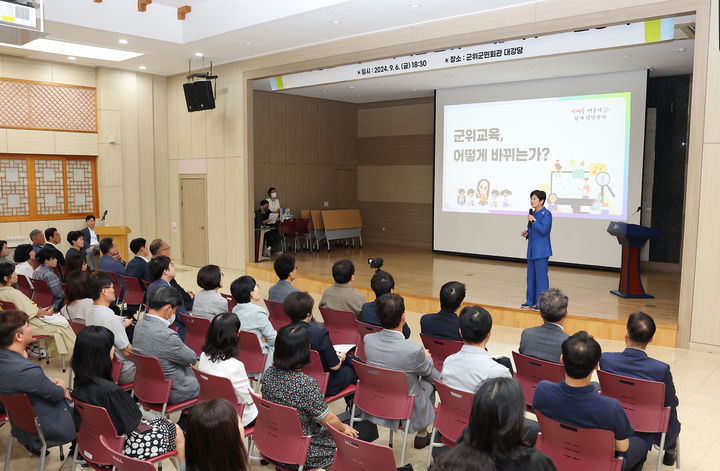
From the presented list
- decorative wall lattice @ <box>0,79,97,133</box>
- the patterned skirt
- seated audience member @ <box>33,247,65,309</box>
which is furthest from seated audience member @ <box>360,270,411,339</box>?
decorative wall lattice @ <box>0,79,97,133</box>

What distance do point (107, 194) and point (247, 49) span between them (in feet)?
14.5

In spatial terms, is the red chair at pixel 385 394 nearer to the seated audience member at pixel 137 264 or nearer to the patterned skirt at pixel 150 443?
the patterned skirt at pixel 150 443

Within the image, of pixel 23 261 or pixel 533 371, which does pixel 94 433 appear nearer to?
pixel 533 371

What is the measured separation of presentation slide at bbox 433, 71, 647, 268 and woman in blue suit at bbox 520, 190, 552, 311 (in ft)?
11.6

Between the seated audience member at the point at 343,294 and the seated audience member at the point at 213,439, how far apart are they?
10.5 ft

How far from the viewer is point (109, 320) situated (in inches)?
161

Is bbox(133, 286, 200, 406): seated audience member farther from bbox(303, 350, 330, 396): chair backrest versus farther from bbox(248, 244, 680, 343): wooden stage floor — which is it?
bbox(248, 244, 680, 343): wooden stage floor

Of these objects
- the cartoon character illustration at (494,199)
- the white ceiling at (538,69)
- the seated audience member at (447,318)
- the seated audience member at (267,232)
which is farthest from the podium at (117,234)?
the seated audience member at (447,318)

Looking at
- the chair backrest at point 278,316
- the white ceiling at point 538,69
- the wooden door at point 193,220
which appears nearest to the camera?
the chair backrest at point 278,316

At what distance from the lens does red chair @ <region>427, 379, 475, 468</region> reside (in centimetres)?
302

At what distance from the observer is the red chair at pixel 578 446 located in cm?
258

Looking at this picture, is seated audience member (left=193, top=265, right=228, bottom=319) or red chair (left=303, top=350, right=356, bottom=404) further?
seated audience member (left=193, top=265, right=228, bottom=319)

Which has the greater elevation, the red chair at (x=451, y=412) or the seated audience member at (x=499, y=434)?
the seated audience member at (x=499, y=434)

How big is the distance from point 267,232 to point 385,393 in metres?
9.30
